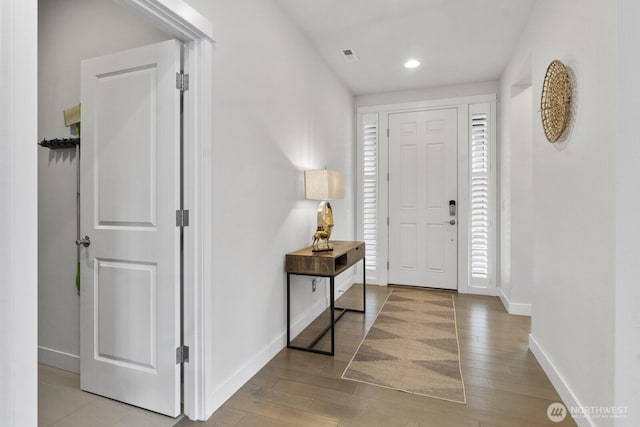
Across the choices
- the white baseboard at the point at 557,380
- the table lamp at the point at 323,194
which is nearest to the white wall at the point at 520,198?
the white baseboard at the point at 557,380

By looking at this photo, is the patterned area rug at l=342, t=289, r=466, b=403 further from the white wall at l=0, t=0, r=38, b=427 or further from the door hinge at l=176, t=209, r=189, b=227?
the white wall at l=0, t=0, r=38, b=427

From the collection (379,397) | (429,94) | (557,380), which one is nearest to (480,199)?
(429,94)

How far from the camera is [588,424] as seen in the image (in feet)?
5.10

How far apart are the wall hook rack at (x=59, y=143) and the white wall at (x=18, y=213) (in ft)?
4.39

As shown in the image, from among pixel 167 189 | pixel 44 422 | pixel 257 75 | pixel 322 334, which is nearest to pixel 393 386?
pixel 322 334

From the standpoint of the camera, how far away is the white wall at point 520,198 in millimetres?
3334

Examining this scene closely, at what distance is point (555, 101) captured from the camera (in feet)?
6.51

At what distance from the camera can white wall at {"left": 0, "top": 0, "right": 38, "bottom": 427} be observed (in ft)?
3.18

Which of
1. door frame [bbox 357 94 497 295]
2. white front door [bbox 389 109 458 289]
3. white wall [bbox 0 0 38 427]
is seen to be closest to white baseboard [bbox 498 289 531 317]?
door frame [bbox 357 94 497 295]

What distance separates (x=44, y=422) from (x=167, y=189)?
1.36 metres

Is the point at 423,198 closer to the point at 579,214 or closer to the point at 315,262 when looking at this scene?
the point at 315,262

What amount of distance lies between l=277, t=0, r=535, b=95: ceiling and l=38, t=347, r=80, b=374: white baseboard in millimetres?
2949

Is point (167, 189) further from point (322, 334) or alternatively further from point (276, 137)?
point (322, 334)

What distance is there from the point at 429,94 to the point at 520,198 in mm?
1807
